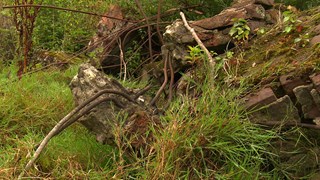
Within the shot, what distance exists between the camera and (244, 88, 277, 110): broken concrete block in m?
3.27

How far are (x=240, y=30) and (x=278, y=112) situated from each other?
1.24 m

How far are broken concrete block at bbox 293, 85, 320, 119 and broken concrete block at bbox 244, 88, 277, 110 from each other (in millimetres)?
162

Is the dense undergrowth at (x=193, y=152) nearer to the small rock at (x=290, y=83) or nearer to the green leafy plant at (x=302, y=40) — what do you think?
the small rock at (x=290, y=83)

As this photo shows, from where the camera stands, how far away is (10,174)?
3002 millimetres

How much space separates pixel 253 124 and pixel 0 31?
6587 mm

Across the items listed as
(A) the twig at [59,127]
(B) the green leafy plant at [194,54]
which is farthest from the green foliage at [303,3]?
(A) the twig at [59,127]

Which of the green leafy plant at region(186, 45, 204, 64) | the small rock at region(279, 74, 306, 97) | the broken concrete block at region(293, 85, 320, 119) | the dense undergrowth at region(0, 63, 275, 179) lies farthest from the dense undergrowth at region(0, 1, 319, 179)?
the green leafy plant at region(186, 45, 204, 64)

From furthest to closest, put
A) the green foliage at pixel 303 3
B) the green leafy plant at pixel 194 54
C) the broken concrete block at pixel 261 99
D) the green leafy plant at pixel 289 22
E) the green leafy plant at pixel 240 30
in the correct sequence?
1. the green foliage at pixel 303 3
2. the green leafy plant at pixel 240 30
3. the green leafy plant at pixel 194 54
4. the green leafy plant at pixel 289 22
5. the broken concrete block at pixel 261 99

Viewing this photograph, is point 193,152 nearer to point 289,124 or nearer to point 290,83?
point 289,124

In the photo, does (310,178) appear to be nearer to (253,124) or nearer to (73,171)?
(253,124)

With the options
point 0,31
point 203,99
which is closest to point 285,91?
point 203,99

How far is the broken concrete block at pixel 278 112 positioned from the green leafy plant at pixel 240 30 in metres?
1.15

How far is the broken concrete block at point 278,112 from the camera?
3.21 metres

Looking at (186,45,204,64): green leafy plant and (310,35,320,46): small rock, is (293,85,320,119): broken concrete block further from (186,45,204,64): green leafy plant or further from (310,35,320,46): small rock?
(186,45,204,64): green leafy plant
